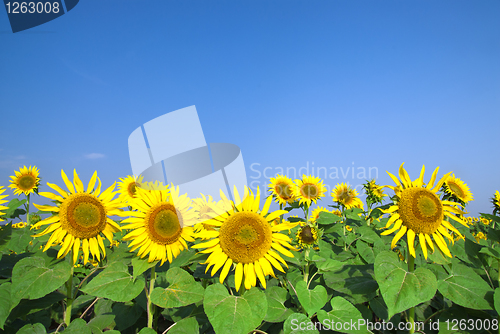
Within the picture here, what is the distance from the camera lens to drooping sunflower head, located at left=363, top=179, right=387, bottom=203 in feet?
25.3

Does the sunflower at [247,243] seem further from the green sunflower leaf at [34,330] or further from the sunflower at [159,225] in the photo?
the green sunflower leaf at [34,330]

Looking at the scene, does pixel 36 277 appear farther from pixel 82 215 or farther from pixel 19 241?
pixel 19 241

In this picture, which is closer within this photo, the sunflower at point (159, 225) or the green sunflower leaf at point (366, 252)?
the sunflower at point (159, 225)

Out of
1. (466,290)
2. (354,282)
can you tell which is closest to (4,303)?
(354,282)

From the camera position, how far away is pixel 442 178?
10.2ft

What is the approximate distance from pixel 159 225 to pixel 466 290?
3218 millimetres

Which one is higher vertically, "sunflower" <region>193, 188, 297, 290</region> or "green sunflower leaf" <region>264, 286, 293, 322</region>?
"sunflower" <region>193, 188, 297, 290</region>

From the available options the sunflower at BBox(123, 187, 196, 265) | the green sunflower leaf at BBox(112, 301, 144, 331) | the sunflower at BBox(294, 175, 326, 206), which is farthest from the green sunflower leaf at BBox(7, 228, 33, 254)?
the sunflower at BBox(294, 175, 326, 206)

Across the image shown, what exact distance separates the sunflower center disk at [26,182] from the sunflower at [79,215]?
775 centimetres

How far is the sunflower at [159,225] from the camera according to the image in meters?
3.20

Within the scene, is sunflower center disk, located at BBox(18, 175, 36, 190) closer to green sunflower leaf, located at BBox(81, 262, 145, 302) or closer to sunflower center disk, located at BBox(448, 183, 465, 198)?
green sunflower leaf, located at BBox(81, 262, 145, 302)

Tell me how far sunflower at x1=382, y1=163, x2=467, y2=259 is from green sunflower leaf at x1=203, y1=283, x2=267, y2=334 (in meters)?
1.45

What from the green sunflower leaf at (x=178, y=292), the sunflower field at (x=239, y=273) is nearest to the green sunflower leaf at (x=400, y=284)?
the sunflower field at (x=239, y=273)

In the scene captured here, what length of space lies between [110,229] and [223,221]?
143cm
